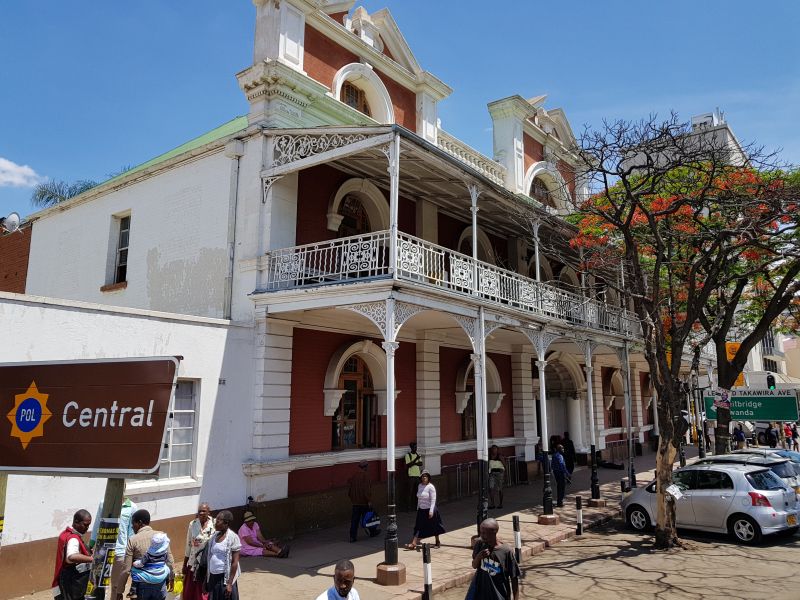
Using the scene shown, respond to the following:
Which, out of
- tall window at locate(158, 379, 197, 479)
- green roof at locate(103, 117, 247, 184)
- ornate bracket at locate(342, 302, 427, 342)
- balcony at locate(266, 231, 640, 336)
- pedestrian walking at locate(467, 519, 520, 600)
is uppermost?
green roof at locate(103, 117, 247, 184)

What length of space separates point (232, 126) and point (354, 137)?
23.6ft

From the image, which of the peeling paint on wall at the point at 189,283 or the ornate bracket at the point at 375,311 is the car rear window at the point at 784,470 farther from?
the peeling paint on wall at the point at 189,283

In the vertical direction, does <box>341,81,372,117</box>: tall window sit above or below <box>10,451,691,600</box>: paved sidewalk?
above

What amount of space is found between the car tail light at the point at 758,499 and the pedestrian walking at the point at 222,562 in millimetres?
9543

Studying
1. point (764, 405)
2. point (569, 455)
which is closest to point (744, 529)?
point (764, 405)

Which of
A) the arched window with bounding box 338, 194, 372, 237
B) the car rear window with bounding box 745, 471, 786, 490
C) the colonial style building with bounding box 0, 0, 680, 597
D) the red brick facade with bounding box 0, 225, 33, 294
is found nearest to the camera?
the colonial style building with bounding box 0, 0, 680, 597

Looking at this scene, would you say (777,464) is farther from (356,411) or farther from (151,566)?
(151,566)

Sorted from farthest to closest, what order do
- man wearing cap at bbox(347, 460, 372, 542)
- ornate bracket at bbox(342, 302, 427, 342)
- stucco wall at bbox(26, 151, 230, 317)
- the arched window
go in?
the arched window, stucco wall at bbox(26, 151, 230, 317), man wearing cap at bbox(347, 460, 372, 542), ornate bracket at bbox(342, 302, 427, 342)

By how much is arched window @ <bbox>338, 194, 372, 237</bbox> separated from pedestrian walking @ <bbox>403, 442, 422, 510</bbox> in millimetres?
5567

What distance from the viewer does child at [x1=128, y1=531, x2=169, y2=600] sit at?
5875 millimetres

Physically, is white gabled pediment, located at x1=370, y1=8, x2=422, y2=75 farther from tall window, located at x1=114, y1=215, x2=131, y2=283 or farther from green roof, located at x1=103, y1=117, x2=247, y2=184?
tall window, located at x1=114, y1=215, x2=131, y2=283

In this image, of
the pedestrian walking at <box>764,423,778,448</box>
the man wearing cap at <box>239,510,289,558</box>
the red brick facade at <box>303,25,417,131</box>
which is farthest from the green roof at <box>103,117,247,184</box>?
the pedestrian walking at <box>764,423,778,448</box>

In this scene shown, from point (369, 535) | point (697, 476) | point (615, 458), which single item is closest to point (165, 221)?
point (369, 535)

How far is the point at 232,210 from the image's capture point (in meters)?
13.4
